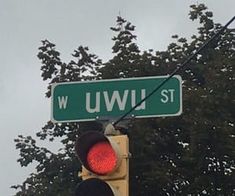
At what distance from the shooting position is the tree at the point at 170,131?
51.0 ft

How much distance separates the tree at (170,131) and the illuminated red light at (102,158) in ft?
33.3

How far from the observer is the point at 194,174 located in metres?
15.7

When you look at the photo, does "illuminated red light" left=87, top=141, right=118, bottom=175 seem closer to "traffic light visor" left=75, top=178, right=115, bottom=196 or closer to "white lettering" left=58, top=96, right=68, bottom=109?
"traffic light visor" left=75, top=178, right=115, bottom=196

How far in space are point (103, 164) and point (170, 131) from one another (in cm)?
1186

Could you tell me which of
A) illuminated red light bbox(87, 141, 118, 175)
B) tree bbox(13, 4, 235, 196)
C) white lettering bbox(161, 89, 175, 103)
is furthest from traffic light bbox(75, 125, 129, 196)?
tree bbox(13, 4, 235, 196)

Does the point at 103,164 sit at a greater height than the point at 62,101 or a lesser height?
lesser

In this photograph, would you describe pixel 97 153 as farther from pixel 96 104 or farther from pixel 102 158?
pixel 96 104

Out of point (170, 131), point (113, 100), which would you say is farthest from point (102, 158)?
point (170, 131)

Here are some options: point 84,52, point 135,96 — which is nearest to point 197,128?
point 84,52

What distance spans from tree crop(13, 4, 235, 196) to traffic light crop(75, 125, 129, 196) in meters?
10.1

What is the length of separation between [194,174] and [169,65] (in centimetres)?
329

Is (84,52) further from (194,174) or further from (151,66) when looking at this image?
(194,174)

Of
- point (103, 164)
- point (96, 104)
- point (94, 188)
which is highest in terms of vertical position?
point (96, 104)

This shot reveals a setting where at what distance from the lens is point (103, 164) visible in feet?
16.3
